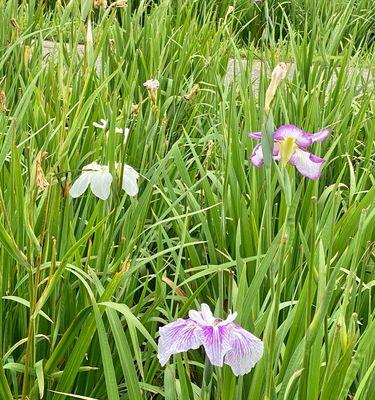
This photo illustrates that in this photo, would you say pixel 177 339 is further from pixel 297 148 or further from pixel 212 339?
pixel 297 148

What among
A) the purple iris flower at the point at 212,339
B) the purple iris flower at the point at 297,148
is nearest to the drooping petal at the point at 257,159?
the purple iris flower at the point at 297,148

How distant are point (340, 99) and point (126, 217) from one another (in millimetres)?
782

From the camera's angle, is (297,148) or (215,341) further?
(297,148)

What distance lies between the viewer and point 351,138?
1.61 meters

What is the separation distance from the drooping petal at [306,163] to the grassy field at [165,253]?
3cm

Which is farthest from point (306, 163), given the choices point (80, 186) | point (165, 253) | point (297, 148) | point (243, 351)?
point (165, 253)

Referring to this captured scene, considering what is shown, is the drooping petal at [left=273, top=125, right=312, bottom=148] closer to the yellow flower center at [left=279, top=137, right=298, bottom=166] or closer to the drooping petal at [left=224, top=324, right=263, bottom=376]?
the yellow flower center at [left=279, top=137, right=298, bottom=166]

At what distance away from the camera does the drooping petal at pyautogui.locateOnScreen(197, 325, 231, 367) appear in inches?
21.1

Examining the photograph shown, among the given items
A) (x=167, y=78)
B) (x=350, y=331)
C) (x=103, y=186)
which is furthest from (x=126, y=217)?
(x=167, y=78)

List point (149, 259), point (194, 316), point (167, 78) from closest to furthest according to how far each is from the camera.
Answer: point (194, 316) → point (149, 259) → point (167, 78)

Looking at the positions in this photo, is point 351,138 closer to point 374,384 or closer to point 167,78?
point 167,78

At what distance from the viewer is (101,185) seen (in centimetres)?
85

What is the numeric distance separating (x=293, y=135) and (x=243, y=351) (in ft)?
0.63

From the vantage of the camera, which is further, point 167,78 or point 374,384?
point 167,78
